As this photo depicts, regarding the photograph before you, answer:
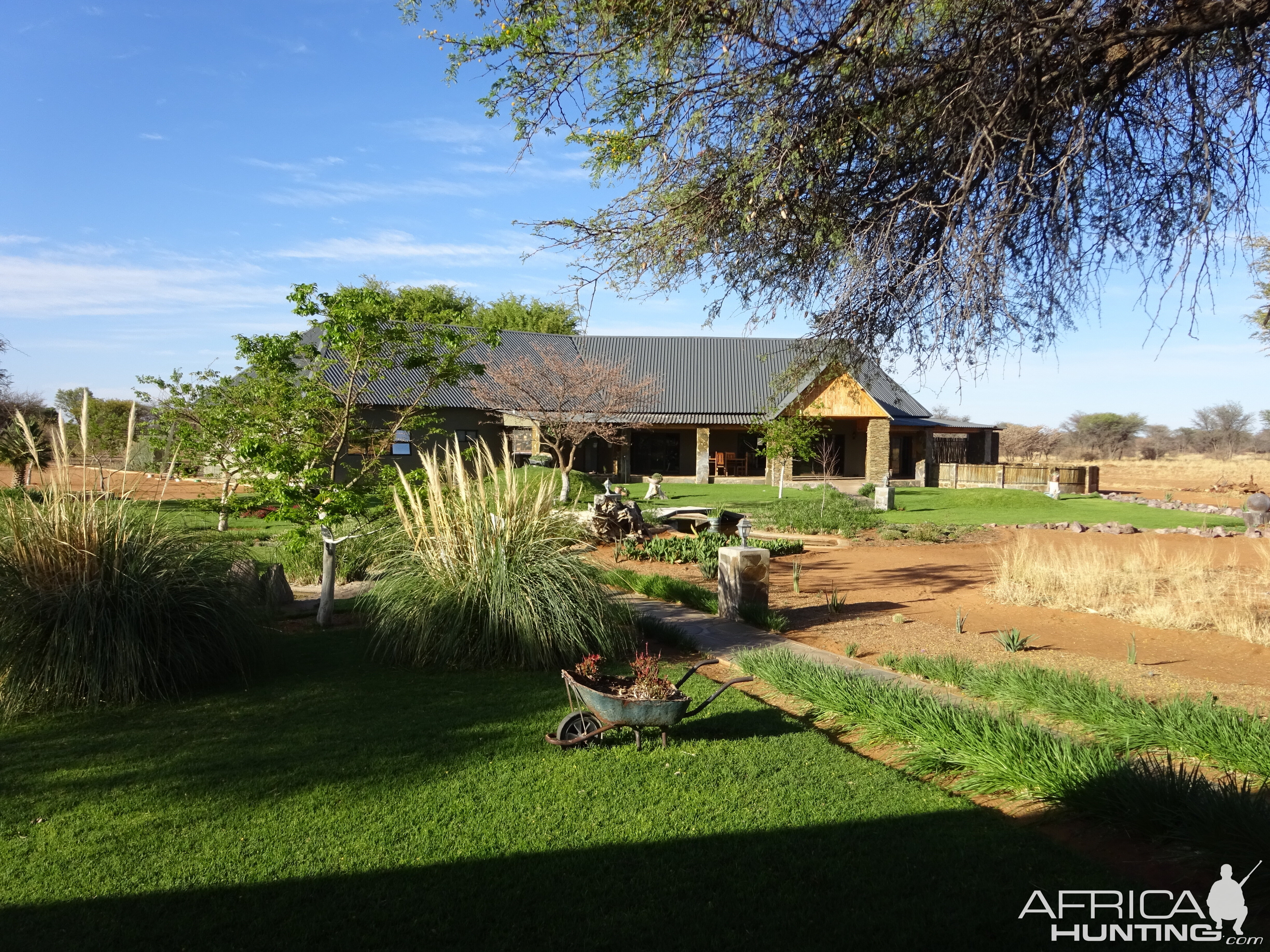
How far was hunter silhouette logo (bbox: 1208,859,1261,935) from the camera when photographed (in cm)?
323

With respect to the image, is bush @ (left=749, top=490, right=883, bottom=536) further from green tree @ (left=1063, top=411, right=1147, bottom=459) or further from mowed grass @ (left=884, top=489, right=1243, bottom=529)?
green tree @ (left=1063, top=411, right=1147, bottom=459)

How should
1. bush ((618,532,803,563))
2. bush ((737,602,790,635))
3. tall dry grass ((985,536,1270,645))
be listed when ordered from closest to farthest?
bush ((737,602,790,635))
tall dry grass ((985,536,1270,645))
bush ((618,532,803,563))

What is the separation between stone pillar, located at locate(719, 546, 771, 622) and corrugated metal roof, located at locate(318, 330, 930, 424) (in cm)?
2465

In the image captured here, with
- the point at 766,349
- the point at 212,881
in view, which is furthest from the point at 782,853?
the point at 766,349

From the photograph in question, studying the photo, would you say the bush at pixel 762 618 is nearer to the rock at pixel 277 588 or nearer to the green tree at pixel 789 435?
the rock at pixel 277 588

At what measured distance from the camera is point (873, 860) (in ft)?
12.4

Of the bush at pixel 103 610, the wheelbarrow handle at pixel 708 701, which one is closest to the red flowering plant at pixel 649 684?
the wheelbarrow handle at pixel 708 701

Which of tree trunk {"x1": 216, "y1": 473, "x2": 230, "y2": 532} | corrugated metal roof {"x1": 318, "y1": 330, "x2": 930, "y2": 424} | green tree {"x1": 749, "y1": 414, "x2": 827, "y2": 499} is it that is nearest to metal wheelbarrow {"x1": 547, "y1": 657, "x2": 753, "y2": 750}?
tree trunk {"x1": 216, "y1": 473, "x2": 230, "y2": 532}

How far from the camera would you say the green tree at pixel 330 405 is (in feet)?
27.2

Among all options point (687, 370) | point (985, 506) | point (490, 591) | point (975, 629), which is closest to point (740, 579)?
point (975, 629)

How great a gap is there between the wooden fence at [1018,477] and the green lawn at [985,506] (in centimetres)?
199

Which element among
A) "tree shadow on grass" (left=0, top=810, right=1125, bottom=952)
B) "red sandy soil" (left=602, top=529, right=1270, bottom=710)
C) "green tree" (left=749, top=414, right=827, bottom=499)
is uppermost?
"green tree" (left=749, top=414, right=827, bottom=499)

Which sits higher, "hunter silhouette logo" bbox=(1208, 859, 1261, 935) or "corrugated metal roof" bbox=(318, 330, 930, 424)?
"corrugated metal roof" bbox=(318, 330, 930, 424)

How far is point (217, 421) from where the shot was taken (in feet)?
31.1
